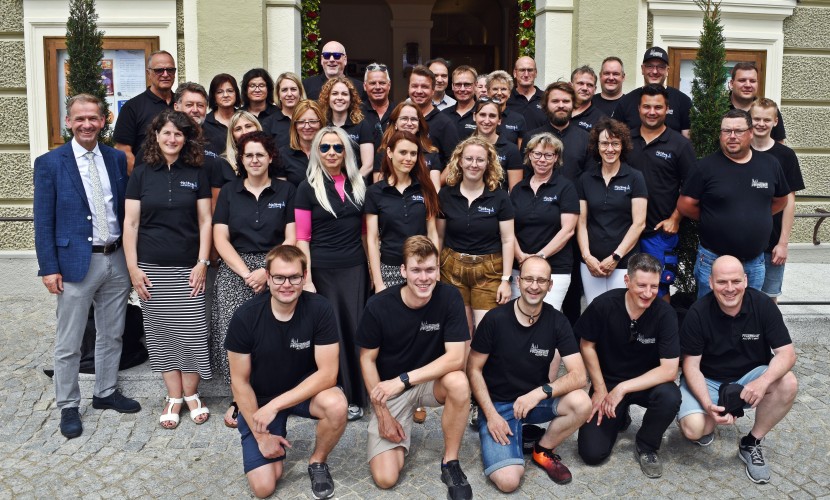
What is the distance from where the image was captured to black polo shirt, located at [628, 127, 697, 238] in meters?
5.77

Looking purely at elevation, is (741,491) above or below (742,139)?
below

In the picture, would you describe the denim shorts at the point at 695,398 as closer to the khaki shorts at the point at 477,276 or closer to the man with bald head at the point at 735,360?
the man with bald head at the point at 735,360

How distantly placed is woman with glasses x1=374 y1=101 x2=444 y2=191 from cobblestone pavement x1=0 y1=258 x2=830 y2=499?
1671mm

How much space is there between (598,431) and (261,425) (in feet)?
6.35

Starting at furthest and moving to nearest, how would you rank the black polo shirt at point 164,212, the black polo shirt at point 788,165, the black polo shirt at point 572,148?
1. the black polo shirt at point 572,148
2. the black polo shirt at point 788,165
3. the black polo shirt at point 164,212

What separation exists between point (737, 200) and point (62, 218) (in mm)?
4435

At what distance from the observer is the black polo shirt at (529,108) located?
6.72 meters

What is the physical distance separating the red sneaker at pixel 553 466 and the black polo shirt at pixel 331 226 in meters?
1.71

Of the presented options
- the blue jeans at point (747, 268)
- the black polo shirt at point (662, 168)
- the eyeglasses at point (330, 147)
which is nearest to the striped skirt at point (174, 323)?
the eyeglasses at point (330, 147)

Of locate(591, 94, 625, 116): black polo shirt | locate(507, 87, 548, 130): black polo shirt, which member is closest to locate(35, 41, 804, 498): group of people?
locate(507, 87, 548, 130): black polo shirt

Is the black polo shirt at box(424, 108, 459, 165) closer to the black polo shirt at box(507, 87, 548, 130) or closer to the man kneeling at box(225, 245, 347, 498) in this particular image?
the black polo shirt at box(507, 87, 548, 130)

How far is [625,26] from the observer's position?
9.16 m

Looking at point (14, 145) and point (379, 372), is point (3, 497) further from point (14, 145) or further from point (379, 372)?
→ point (14, 145)

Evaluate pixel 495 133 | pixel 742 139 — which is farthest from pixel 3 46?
pixel 742 139
